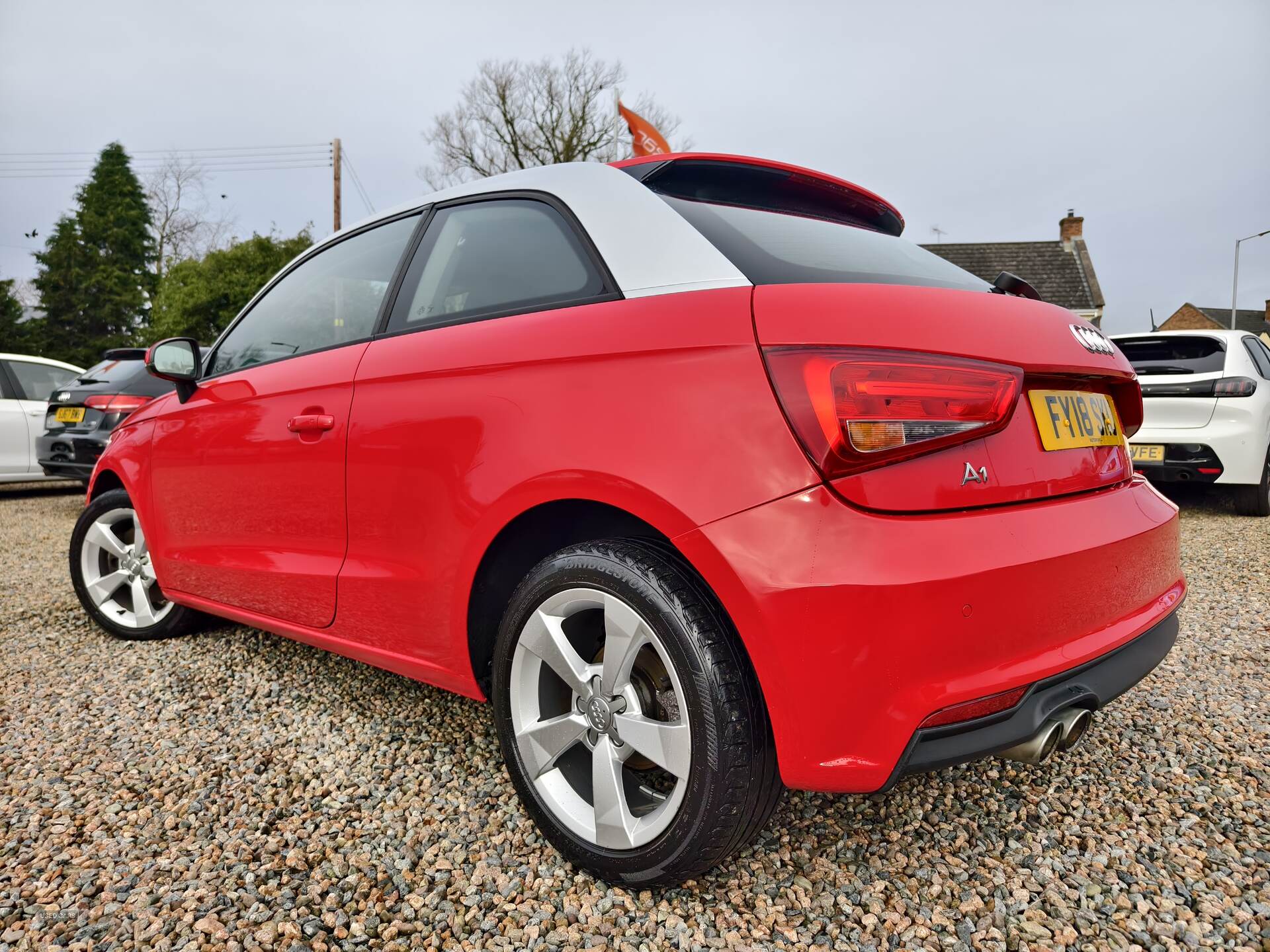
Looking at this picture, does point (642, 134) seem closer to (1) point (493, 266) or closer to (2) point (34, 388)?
(2) point (34, 388)

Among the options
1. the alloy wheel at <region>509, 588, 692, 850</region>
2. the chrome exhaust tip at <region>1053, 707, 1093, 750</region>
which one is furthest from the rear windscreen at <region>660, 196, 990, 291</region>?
the chrome exhaust tip at <region>1053, 707, 1093, 750</region>

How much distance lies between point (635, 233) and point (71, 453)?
23.8ft

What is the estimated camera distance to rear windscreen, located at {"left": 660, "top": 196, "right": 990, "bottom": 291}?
153 cm

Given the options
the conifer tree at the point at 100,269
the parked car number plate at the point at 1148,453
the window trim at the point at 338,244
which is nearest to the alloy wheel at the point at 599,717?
the window trim at the point at 338,244

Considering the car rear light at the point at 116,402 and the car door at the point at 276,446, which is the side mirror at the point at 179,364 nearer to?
the car door at the point at 276,446

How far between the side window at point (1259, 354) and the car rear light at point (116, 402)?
29.9ft

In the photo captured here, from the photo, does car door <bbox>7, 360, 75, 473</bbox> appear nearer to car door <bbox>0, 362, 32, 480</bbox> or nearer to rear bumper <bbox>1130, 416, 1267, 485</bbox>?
car door <bbox>0, 362, 32, 480</bbox>

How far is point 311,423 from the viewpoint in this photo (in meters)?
2.23

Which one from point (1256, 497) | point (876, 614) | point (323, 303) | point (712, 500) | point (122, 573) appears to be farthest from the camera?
point (1256, 497)

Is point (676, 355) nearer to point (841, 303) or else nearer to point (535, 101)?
point (841, 303)

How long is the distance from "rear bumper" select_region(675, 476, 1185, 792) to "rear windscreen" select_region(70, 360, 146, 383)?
24.1 ft

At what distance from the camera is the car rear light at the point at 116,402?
6.78 m

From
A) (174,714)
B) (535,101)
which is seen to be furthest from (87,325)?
(174,714)

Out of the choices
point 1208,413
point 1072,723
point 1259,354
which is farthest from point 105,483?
point 1259,354
